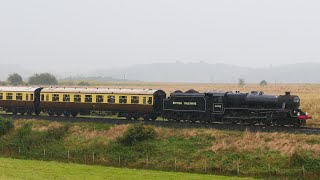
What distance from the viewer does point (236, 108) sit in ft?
138

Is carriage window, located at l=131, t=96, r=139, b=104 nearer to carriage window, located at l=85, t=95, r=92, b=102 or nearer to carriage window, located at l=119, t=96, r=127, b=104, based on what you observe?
carriage window, located at l=119, t=96, r=127, b=104

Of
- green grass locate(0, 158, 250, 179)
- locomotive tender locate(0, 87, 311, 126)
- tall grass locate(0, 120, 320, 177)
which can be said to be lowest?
green grass locate(0, 158, 250, 179)

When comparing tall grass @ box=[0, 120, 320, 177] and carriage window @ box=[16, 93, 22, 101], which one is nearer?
tall grass @ box=[0, 120, 320, 177]

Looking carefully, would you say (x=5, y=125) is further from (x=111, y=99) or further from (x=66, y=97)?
(x=111, y=99)

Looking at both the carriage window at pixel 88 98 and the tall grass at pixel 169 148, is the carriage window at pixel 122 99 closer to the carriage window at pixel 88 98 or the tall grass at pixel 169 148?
the carriage window at pixel 88 98

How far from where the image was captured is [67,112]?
5291 centimetres

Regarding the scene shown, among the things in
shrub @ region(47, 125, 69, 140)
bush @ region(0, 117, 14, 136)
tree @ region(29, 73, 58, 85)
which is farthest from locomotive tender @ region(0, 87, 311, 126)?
tree @ region(29, 73, 58, 85)

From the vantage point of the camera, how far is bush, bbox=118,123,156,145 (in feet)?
129

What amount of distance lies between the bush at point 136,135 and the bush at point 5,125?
15.0m

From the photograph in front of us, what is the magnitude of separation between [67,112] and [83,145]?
13.1 metres

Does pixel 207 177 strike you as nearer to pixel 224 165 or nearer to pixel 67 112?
pixel 224 165

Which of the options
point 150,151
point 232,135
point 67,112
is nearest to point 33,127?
point 67,112

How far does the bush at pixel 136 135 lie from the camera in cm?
3931

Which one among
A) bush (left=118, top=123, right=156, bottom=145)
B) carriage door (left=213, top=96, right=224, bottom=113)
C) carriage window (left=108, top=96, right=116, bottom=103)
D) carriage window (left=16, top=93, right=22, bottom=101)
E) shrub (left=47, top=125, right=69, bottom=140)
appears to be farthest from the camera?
carriage window (left=16, top=93, right=22, bottom=101)
